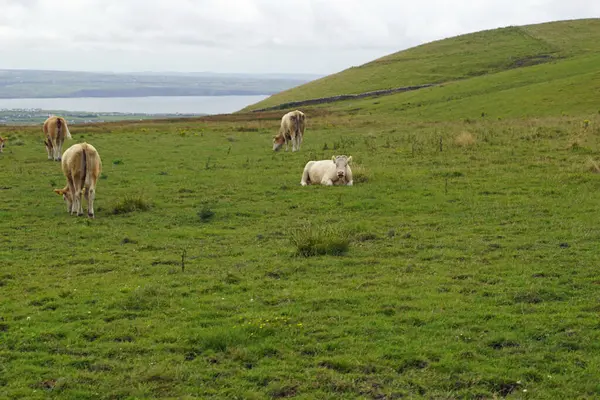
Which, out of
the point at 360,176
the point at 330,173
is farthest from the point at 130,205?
the point at 360,176

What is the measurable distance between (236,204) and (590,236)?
8.70 meters

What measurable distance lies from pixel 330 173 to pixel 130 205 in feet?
19.3

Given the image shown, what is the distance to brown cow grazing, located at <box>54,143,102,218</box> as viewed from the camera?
1584 centimetres

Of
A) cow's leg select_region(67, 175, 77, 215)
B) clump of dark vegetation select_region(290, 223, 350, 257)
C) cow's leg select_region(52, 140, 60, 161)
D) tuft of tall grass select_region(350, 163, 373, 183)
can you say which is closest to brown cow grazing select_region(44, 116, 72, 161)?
cow's leg select_region(52, 140, 60, 161)

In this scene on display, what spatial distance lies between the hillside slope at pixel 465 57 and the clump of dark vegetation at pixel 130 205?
63.5m

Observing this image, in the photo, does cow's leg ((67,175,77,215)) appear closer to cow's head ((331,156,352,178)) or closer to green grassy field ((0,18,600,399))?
green grassy field ((0,18,600,399))

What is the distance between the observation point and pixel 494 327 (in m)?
8.13

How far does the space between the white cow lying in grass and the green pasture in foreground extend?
1.98 feet

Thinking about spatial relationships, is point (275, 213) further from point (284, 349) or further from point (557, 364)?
point (557, 364)

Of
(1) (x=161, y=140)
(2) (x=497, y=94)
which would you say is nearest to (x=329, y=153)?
(1) (x=161, y=140)

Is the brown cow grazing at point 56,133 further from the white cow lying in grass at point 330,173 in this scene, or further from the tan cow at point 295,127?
the white cow lying in grass at point 330,173

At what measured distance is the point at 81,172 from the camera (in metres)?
15.9

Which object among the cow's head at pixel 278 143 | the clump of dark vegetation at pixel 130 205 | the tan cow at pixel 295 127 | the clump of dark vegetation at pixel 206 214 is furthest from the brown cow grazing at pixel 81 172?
the cow's head at pixel 278 143

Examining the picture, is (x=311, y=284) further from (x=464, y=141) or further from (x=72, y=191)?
(x=464, y=141)
